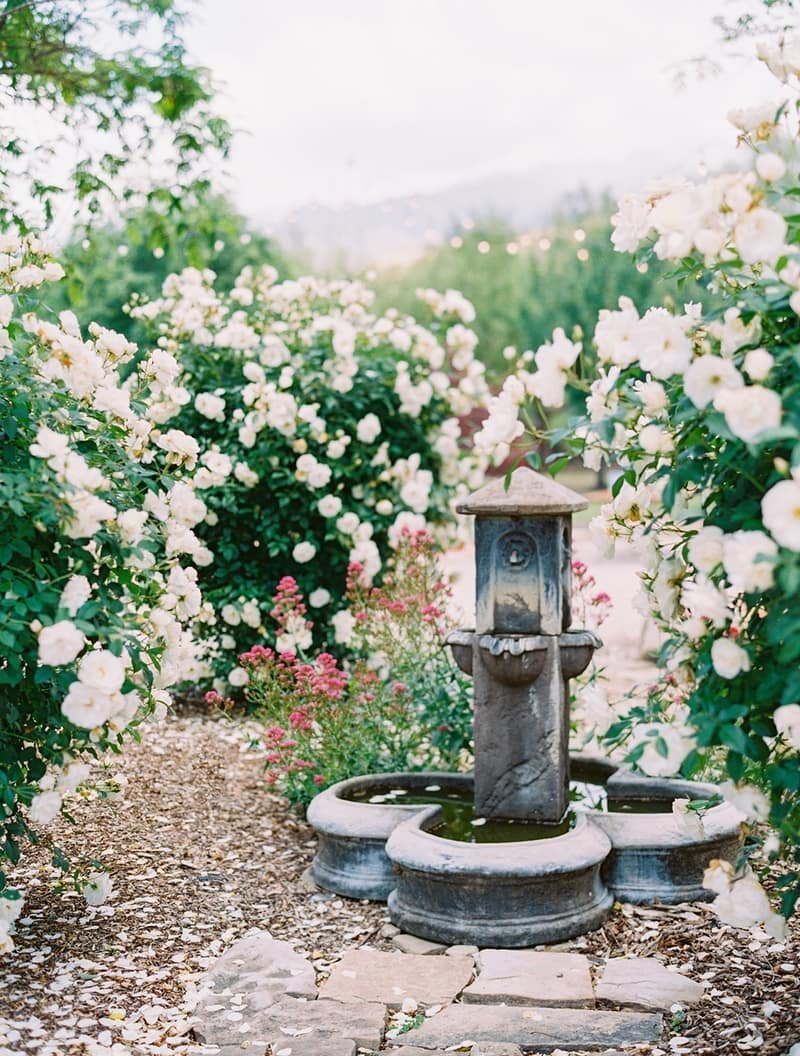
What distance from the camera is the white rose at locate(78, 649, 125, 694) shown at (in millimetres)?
2661

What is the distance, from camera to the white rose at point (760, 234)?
2213 mm

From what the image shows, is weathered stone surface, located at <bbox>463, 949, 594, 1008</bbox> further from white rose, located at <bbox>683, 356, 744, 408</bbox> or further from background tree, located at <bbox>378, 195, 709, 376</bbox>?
background tree, located at <bbox>378, 195, 709, 376</bbox>

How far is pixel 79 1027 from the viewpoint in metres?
2.88

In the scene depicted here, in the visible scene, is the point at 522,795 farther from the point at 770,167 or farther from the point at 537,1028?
the point at 770,167

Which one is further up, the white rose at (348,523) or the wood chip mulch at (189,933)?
the white rose at (348,523)

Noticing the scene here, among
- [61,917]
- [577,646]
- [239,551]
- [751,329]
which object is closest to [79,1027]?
[61,917]

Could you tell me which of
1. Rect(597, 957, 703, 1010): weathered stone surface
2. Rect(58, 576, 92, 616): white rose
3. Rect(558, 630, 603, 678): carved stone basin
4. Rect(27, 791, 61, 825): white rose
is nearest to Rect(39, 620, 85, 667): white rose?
Rect(58, 576, 92, 616): white rose

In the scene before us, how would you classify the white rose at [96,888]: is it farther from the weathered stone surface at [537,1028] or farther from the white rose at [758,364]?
the white rose at [758,364]

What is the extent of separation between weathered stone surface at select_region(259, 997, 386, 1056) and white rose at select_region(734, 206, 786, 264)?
207 centimetres

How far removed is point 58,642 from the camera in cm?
259

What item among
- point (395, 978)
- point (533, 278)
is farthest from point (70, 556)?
point (533, 278)

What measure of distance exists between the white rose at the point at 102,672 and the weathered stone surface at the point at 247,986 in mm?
955

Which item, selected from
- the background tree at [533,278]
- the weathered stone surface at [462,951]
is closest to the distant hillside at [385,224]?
the background tree at [533,278]

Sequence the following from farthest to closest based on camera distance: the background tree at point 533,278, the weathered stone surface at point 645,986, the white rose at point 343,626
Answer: the background tree at point 533,278 < the white rose at point 343,626 < the weathered stone surface at point 645,986
